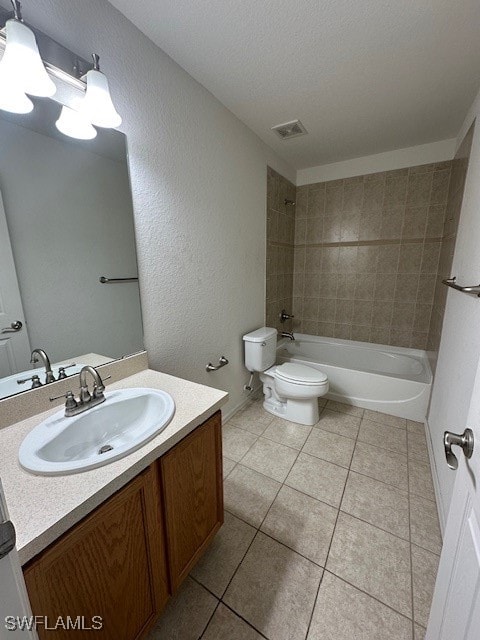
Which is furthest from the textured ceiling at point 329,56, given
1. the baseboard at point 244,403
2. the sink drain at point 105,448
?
the baseboard at point 244,403

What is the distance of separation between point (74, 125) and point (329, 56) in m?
1.36

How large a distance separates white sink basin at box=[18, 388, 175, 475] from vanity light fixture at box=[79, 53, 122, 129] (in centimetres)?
114

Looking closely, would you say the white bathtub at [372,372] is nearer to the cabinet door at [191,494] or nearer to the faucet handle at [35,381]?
the cabinet door at [191,494]

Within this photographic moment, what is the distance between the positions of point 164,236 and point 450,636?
178cm

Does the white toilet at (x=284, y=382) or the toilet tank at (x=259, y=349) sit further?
the toilet tank at (x=259, y=349)

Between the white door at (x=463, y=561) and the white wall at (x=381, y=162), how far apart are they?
8.94 feet

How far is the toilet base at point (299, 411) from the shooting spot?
86.5 inches

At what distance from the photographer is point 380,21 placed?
1212mm

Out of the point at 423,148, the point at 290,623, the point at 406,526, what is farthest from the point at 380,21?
the point at 290,623

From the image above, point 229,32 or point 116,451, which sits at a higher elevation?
point 229,32

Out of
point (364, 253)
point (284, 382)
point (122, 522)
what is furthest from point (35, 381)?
point (364, 253)

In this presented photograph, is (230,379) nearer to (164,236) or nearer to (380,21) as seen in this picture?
(164,236)

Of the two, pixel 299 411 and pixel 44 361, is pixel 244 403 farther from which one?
pixel 44 361

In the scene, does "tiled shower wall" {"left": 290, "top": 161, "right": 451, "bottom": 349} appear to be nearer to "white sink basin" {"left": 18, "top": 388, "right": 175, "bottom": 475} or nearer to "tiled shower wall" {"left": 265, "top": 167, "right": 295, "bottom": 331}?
"tiled shower wall" {"left": 265, "top": 167, "right": 295, "bottom": 331}
